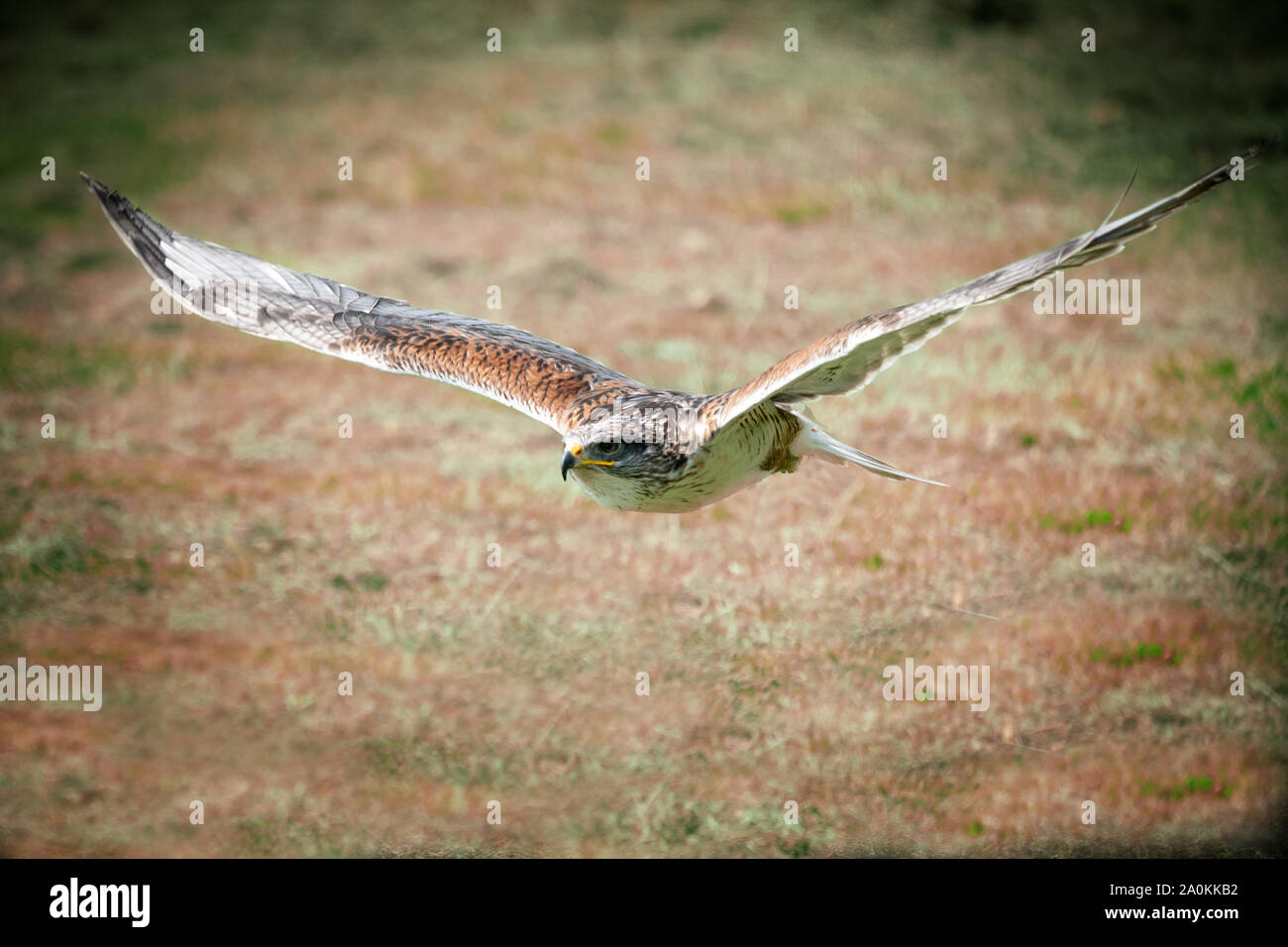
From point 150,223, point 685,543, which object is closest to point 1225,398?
point 685,543

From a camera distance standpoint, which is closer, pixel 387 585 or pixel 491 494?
pixel 387 585

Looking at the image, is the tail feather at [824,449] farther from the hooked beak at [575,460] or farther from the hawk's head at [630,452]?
the hooked beak at [575,460]

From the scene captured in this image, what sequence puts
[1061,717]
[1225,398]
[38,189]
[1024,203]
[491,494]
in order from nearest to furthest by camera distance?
1. [1061,717]
2. [491,494]
3. [1225,398]
4. [1024,203]
5. [38,189]

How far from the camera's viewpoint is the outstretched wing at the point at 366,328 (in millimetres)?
7215

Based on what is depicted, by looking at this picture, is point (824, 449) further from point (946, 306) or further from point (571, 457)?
point (946, 306)

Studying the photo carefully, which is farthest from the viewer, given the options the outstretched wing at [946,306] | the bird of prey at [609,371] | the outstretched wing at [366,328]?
the outstretched wing at [366,328]

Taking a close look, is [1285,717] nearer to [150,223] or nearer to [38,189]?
[150,223]

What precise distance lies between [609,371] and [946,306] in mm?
3337

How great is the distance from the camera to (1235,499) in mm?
10352

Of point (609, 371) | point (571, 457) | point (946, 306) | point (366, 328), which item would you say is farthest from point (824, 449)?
point (366, 328)

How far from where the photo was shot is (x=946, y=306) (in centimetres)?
506

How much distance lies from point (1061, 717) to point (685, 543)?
326cm

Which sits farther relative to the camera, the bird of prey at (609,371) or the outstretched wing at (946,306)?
the bird of prey at (609,371)

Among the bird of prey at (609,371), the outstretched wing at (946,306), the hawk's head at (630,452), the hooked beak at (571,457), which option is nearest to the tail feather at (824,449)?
the bird of prey at (609,371)
